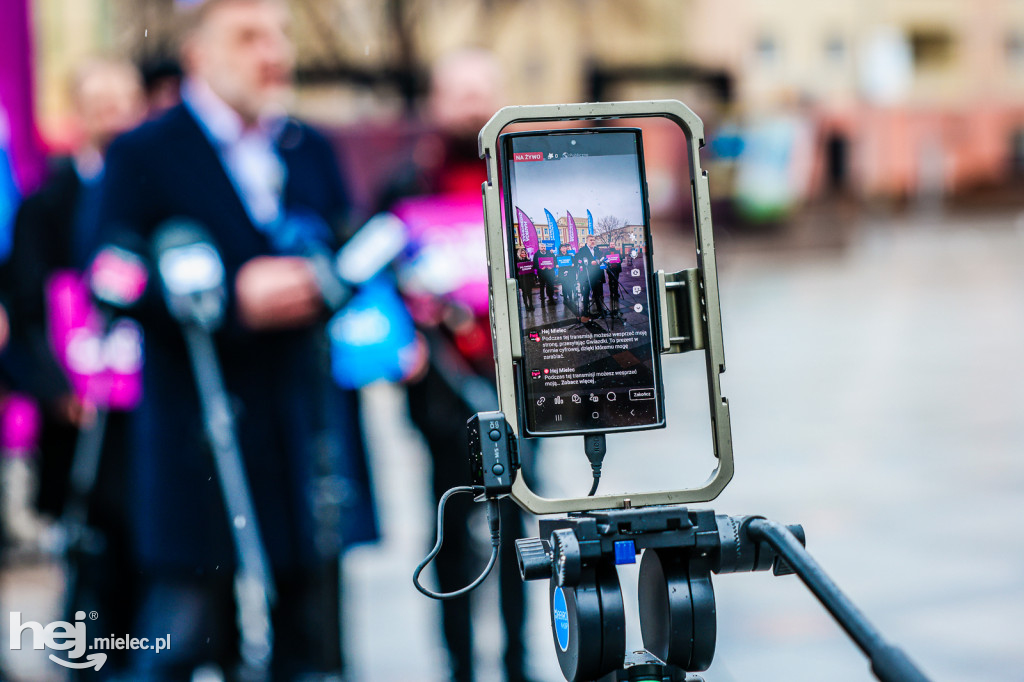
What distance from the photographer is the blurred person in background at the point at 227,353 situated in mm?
2947

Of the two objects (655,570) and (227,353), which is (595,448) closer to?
(655,570)

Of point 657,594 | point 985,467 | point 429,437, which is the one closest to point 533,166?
point 657,594

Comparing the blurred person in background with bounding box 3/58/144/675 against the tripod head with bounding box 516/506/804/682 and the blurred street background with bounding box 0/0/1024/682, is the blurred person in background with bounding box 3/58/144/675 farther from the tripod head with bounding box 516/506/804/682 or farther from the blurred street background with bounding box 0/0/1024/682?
the tripod head with bounding box 516/506/804/682

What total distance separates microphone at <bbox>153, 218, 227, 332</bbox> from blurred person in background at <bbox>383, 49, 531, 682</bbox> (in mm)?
827

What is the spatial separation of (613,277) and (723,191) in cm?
2430

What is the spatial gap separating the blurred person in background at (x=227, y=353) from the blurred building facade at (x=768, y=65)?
49.2 feet

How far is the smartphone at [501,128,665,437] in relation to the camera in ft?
4.97

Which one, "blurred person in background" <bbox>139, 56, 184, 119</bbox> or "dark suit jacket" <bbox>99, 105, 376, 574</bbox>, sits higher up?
"blurred person in background" <bbox>139, 56, 184, 119</bbox>

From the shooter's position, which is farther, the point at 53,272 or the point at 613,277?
the point at 53,272

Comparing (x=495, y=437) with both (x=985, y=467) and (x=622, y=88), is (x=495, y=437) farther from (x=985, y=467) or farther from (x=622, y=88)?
(x=622, y=88)

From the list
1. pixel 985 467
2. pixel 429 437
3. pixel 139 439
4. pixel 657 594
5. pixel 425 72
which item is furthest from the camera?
pixel 425 72

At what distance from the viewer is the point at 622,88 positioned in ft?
82.9

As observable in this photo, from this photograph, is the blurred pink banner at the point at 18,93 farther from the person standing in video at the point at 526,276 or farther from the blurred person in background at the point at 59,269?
the person standing in video at the point at 526,276
